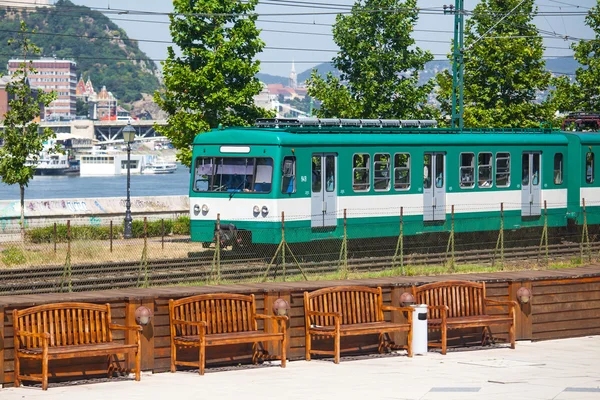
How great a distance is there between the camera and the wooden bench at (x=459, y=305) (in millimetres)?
14773

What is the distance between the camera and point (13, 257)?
89.0 feet

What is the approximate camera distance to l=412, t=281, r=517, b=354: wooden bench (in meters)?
14.8

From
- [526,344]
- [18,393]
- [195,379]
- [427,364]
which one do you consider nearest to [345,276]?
[526,344]

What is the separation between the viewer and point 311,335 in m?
14.0

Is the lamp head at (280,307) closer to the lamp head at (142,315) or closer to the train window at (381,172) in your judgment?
the lamp head at (142,315)

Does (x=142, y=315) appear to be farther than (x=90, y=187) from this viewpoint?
No

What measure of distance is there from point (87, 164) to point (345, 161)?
173 meters

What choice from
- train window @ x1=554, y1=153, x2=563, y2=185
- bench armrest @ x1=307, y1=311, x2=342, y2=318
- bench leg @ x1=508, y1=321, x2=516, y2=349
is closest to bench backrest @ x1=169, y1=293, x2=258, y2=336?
bench armrest @ x1=307, y1=311, x2=342, y2=318

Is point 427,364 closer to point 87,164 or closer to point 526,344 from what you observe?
point 526,344

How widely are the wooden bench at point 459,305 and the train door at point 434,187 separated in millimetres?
13913

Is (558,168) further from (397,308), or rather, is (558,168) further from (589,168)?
(397,308)

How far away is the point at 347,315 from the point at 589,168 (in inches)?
852

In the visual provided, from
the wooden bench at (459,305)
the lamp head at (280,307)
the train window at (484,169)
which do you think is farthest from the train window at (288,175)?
the lamp head at (280,307)

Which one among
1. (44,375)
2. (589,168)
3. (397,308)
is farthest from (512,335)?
(589,168)
